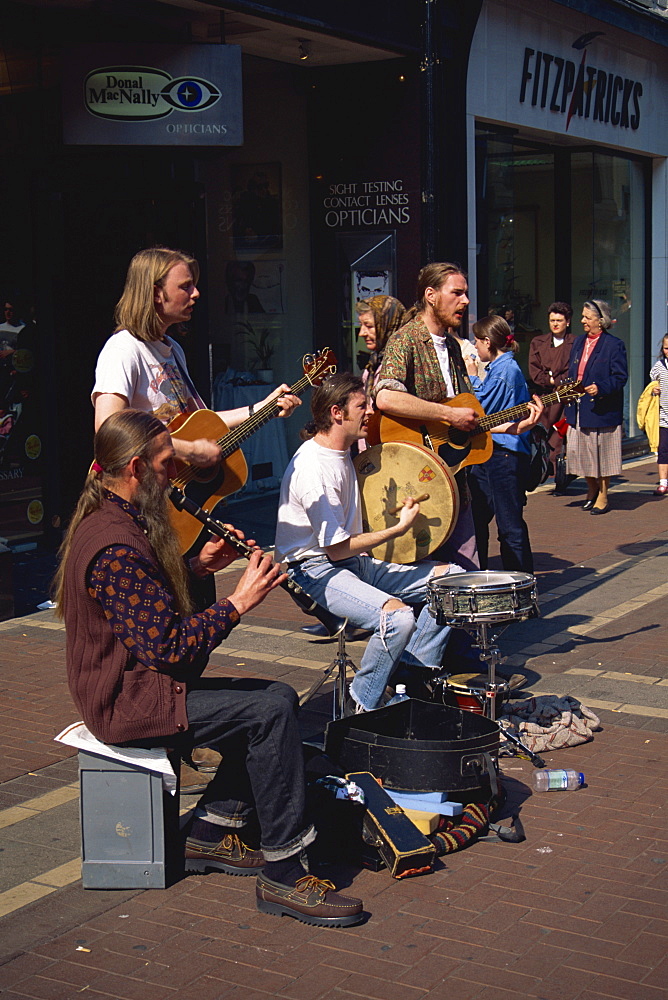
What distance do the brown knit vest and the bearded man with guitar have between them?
2.56 m

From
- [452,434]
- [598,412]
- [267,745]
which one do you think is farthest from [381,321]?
[598,412]

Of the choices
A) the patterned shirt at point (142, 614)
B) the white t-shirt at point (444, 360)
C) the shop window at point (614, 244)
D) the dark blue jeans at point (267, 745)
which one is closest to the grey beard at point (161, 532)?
the patterned shirt at point (142, 614)

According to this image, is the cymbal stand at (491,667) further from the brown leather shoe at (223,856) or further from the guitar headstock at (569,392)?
the guitar headstock at (569,392)

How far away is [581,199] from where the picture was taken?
1527 cm

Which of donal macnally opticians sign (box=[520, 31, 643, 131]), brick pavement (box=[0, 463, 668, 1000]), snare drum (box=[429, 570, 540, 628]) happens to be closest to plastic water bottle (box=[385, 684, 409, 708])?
snare drum (box=[429, 570, 540, 628])

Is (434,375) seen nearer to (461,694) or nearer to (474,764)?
(461,694)

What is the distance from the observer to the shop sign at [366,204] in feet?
37.3

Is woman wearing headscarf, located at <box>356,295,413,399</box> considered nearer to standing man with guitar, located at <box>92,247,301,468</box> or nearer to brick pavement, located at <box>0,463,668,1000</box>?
standing man with guitar, located at <box>92,247,301,468</box>

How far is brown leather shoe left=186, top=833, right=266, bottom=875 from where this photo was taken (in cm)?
420

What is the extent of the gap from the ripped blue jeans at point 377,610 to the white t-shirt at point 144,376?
0.90m

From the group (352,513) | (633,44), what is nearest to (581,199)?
(633,44)

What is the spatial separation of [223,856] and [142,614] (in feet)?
3.36

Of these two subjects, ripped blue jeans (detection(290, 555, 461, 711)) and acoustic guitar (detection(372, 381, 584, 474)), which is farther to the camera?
acoustic guitar (detection(372, 381, 584, 474))

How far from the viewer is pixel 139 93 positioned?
30.2 feet
